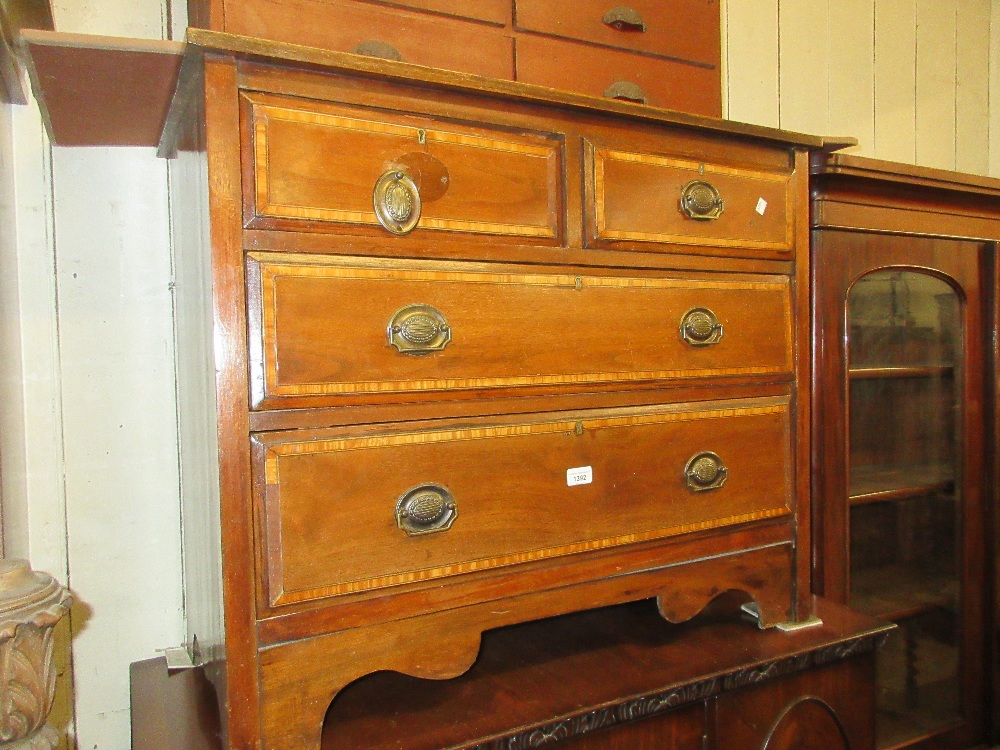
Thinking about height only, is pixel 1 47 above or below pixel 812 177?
above

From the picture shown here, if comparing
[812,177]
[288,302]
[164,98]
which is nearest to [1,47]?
[164,98]

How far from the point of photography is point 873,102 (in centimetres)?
223

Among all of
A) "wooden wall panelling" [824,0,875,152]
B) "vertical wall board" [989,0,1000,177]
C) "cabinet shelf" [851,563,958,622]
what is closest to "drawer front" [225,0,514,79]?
"cabinet shelf" [851,563,958,622]

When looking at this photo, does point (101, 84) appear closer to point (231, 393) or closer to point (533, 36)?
point (231, 393)

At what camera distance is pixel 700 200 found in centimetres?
108

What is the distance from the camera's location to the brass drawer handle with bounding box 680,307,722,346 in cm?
108

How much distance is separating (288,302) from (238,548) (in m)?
0.28

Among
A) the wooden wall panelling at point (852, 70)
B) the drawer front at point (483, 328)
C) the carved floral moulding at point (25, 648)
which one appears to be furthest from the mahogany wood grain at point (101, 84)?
the wooden wall panelling at point (852, 70)

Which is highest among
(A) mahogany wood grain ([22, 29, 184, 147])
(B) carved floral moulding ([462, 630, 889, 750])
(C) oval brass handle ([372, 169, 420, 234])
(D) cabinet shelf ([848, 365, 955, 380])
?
(A) mahogany wood grain ([22, 29, 184, 147])

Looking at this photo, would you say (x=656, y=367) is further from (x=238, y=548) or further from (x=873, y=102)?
(x=873, y=102)

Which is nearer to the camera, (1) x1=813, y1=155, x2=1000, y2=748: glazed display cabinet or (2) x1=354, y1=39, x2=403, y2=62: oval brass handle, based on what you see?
(2) x1=354, y1=39, x2=403, y2=62: oval brass handle

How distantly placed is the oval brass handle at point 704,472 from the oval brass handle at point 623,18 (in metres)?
0.72

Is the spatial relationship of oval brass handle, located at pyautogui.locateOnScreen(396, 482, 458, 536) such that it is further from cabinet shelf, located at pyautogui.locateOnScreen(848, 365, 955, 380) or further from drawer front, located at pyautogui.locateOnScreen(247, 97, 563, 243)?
cabinet shelf, located at pyautogui.locateOnScreen(848, 365, 955, 380)

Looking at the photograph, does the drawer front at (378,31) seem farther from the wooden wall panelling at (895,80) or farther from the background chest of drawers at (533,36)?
the wooden wall panelling at (895,80)
